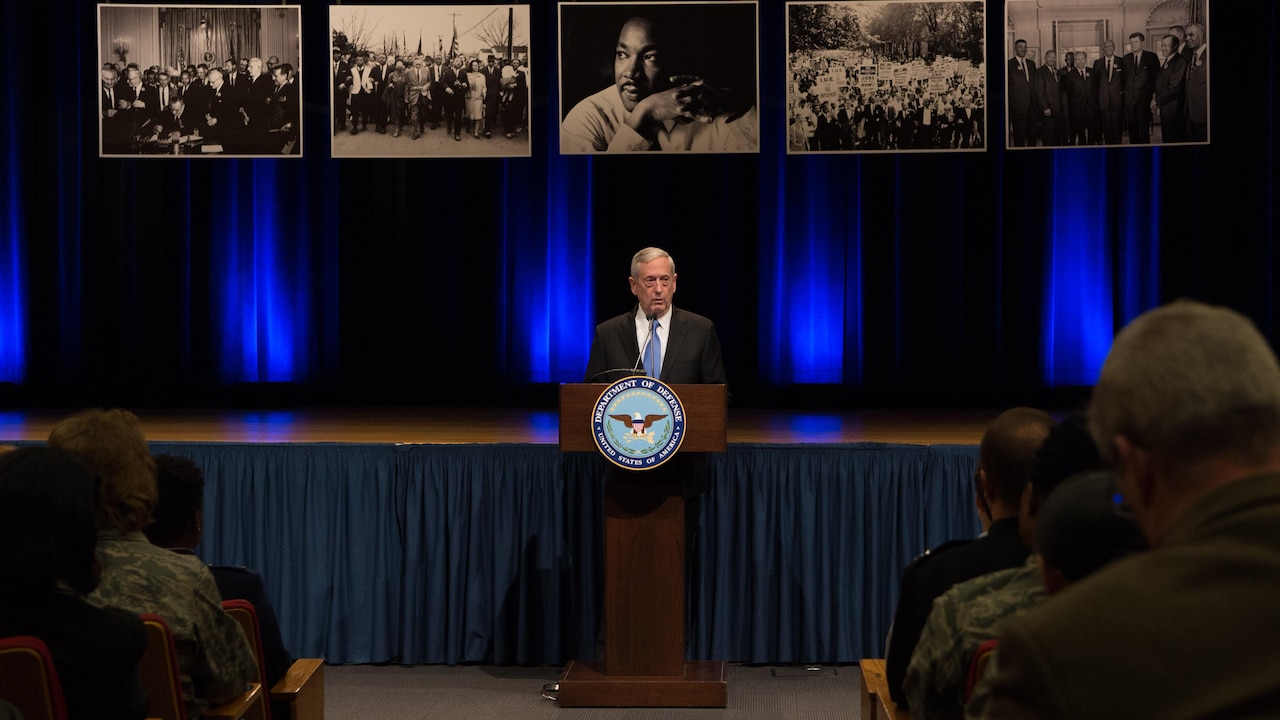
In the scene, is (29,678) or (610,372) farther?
(610,372)

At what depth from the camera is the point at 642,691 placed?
4.39 metres

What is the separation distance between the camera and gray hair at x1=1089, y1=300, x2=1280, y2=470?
95 cm

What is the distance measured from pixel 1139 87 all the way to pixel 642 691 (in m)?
4.25

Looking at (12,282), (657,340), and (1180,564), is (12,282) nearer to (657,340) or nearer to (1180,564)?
(657,340)

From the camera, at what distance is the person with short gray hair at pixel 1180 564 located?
33.7 inches

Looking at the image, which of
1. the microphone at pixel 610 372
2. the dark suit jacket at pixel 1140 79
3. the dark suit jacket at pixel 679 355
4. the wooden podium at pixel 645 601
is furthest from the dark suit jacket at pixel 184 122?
the dark suit jacket at pixel 1140 79

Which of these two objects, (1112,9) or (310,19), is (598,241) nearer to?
(310,19)

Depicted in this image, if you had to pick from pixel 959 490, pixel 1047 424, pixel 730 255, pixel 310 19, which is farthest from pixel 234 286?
pixel 1047 424

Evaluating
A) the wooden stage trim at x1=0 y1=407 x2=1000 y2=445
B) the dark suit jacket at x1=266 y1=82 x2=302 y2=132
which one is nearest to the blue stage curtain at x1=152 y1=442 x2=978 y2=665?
the wooden stage trim at x1=0 y1=407 x2=1000 y2=445

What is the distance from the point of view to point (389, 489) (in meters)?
5.00

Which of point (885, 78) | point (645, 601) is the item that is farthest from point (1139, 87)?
point (645, 601)

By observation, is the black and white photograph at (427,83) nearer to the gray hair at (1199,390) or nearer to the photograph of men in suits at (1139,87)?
the photograph of men in suits at (1139,87)

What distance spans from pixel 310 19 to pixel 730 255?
3.05 metres

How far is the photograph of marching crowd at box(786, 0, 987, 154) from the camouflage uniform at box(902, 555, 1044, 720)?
494 cm
